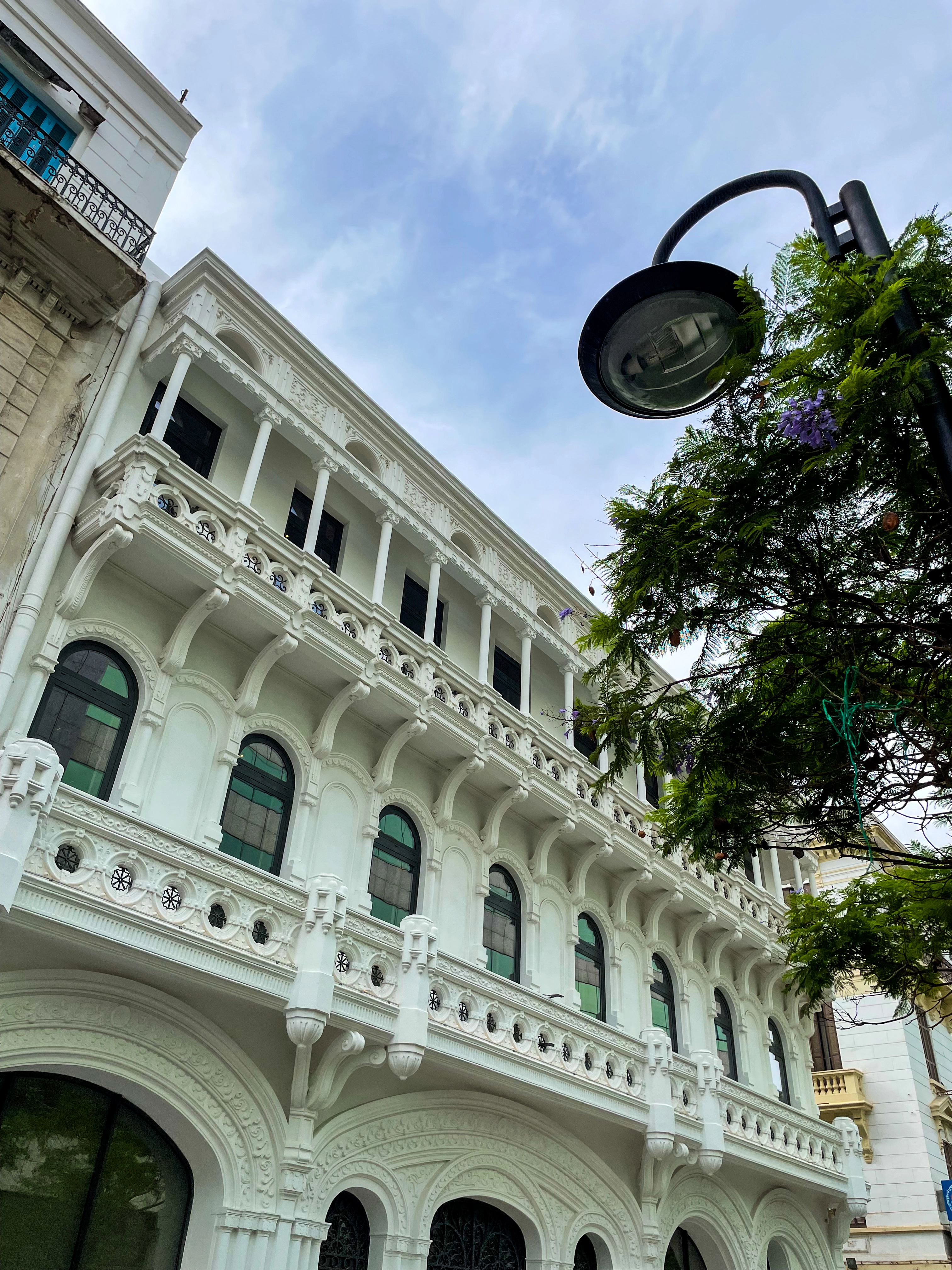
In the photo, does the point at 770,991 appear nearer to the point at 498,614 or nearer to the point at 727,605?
the point at 498,614

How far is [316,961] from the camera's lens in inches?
431

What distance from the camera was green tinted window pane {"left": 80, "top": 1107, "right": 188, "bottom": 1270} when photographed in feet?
33.1

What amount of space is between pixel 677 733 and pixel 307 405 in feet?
34.7

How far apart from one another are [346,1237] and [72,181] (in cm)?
1560

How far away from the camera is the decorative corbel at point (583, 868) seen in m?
17.5

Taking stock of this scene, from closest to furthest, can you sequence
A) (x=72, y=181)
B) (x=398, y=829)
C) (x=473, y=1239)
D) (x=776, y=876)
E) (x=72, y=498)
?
1. (x=72, y=498)
2. (x=473, y=1239)
3. (x=72, y=181)
4. (x=398, y=829)
5. (x=776, y=876)

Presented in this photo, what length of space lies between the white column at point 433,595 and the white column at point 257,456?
3.44 m

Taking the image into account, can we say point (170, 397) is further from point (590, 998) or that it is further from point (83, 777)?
point (590, 998)

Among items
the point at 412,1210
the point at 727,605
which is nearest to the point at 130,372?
the point at 727,605

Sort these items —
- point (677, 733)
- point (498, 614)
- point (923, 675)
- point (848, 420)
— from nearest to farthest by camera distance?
point (848, 420) → point (923, 675) → point (677, 733) → point (498, 614)

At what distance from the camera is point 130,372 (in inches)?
546

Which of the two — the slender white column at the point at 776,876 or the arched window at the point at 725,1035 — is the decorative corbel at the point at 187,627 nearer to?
the arched window at the point at 725,1035

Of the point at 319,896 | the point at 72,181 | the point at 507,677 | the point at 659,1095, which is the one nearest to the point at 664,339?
the point at 319,896

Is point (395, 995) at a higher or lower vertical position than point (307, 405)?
lower
